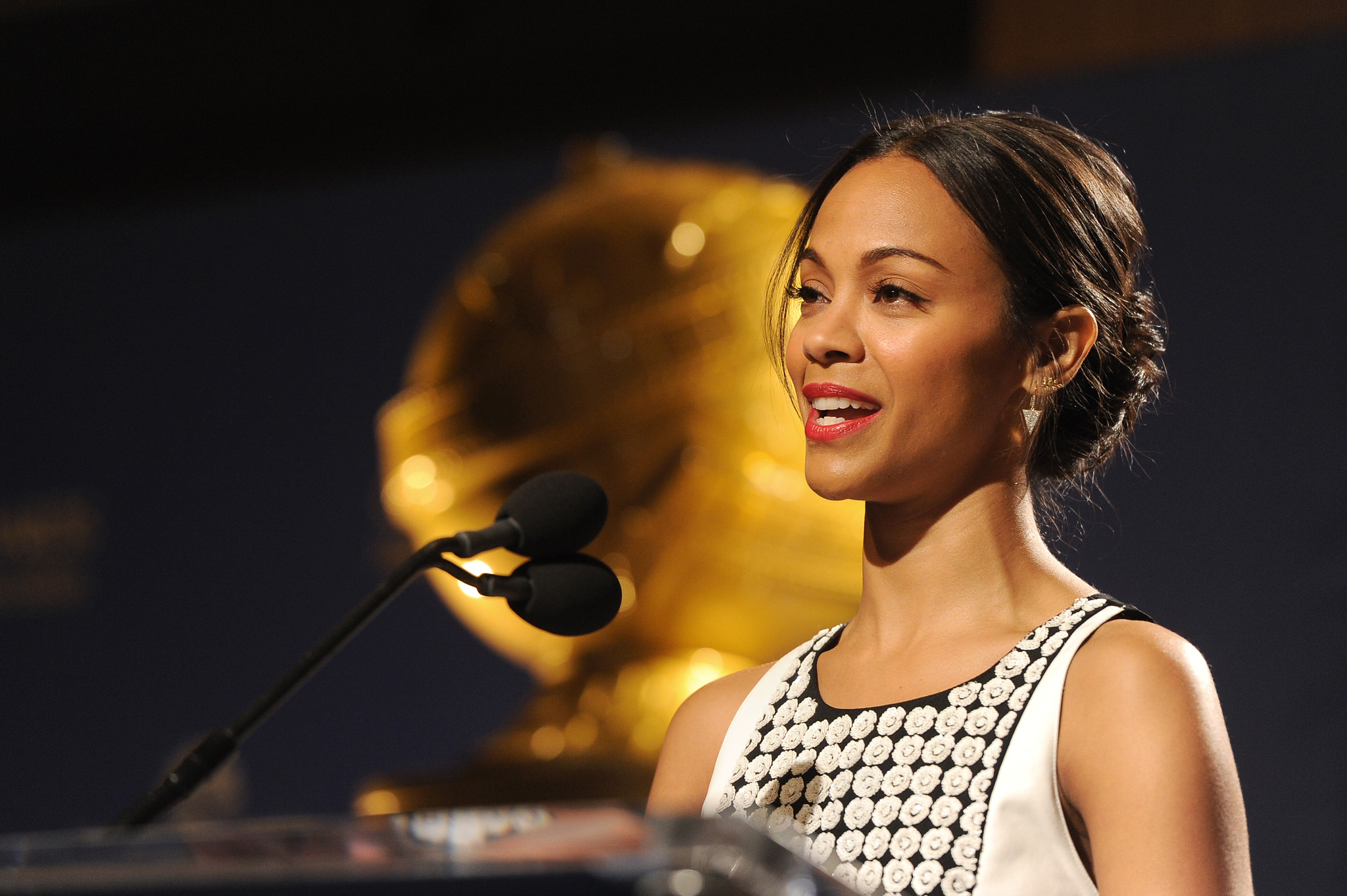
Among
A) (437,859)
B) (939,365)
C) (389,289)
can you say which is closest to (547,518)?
(939,365)

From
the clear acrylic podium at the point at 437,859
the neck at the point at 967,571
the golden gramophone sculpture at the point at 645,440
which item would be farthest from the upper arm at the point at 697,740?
the clear acrylic podium at the point at 437,859

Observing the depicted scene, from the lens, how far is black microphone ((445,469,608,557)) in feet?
3.33

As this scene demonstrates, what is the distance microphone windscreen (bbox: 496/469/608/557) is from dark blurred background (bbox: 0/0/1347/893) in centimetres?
92

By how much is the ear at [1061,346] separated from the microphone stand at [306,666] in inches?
16.0

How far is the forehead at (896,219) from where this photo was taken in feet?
3.36

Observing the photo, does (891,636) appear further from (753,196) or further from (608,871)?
(753,196)

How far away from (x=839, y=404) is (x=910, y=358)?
65 millimetres

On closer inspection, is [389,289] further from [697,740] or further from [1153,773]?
[1153,773]

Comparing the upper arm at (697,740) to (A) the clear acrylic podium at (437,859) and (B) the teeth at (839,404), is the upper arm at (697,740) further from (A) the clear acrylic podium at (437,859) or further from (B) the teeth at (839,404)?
(A) the clear acrylic podium at (437,859)

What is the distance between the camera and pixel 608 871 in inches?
17.5

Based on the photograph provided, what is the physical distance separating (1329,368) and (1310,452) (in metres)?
0.11

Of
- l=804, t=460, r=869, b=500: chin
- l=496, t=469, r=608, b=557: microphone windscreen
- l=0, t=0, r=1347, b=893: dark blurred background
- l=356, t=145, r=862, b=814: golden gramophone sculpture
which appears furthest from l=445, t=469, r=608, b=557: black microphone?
l=0, t=0, r=1347, b=893: dark blurred background

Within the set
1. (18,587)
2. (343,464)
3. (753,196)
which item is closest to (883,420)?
(753,196)

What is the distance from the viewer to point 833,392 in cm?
104
